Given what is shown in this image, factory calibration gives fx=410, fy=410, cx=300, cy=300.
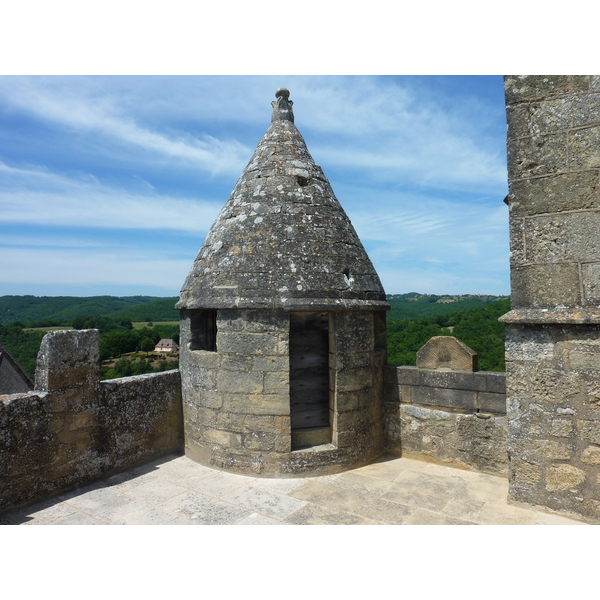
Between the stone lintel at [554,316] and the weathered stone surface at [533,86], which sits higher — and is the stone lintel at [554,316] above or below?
below

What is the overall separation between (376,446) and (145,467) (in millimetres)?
2683

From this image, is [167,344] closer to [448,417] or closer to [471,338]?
[471,338]

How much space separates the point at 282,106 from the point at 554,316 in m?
4.22

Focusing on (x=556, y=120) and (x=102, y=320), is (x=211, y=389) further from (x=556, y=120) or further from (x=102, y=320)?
(x=102, y=320)

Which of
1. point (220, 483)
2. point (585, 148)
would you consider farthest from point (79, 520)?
point (585, 148)

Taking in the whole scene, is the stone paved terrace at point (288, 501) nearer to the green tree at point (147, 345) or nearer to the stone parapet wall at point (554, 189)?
the stone parapet wall at point (554, 189)

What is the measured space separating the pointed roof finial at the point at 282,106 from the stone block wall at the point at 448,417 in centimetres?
357

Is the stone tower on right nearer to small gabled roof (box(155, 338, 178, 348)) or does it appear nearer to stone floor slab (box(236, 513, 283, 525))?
stone floor slab (box(236, 513, 283, 525))

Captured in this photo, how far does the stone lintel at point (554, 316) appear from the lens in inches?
124

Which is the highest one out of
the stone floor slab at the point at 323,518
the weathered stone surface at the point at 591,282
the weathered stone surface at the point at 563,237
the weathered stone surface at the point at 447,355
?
the weathered stone surface at the point at 563,237

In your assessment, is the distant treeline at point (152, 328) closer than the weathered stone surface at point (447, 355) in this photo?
No

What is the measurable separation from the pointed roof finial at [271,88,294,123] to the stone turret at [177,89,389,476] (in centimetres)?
48

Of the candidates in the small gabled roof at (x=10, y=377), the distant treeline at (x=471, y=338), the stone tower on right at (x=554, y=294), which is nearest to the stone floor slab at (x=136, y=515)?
the stone tower on right at (x=554, y=294)

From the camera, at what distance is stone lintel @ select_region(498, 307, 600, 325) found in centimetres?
316
